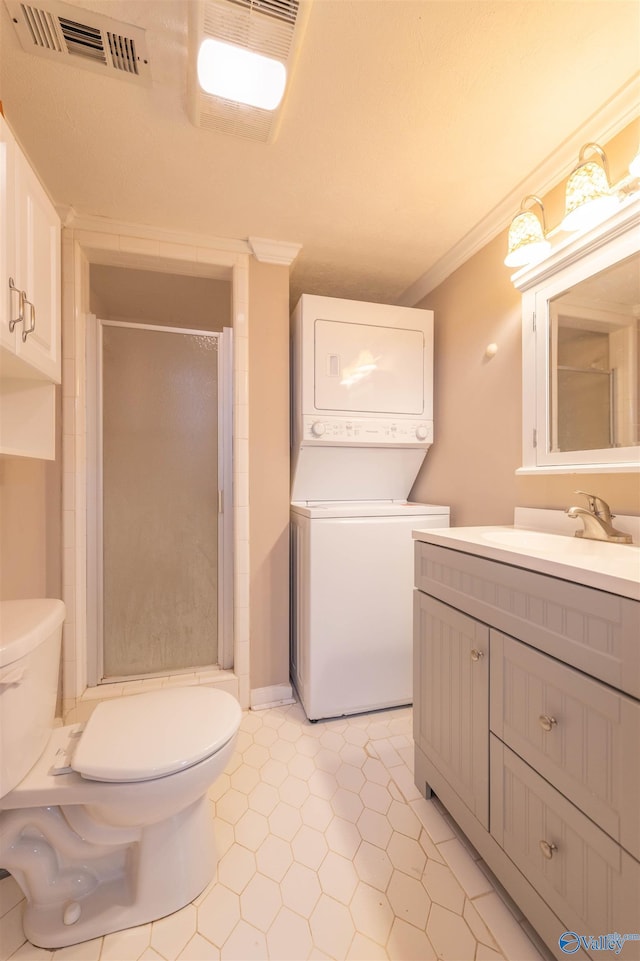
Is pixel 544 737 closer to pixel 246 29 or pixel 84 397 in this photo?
pixel 246 29

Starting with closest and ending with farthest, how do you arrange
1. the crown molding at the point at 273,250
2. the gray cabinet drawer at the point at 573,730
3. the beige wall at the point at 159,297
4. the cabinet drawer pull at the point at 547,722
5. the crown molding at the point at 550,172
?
the gray cabinet drawer at the point at 573,730 → the cabinet drawer pull at the point at 547,722 → the crown molding at the point at 550,172 → the crown molding at the point at 273,250 → the beige wall at the point at 159,297

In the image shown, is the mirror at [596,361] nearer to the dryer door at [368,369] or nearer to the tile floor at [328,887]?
the dryer door at [368,369]

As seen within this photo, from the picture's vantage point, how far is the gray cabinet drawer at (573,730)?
2.23 ft

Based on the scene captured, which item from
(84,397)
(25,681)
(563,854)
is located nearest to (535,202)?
(563,854)

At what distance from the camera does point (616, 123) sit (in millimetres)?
1188

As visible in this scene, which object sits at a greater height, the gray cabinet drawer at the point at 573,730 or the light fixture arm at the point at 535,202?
the light fixture arm at the point at 535,202

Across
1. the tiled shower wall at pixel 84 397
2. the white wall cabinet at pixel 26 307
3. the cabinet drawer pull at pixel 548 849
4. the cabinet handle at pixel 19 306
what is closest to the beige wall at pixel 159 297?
the tiled shower wall at pixel 84 397

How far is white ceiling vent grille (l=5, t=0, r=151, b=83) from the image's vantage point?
93 cm

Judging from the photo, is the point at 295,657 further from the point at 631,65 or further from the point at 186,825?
the point at 631,65

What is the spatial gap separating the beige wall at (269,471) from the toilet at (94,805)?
851 mm

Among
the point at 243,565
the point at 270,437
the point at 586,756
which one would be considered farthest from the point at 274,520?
the point at 586,756

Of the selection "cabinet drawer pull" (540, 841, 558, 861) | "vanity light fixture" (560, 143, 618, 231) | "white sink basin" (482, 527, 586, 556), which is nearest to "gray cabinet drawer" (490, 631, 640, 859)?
"cabinet drawer pull" (540, 841, 558, 861)

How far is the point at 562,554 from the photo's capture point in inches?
37.7

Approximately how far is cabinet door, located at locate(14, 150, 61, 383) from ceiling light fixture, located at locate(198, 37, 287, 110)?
565mm
